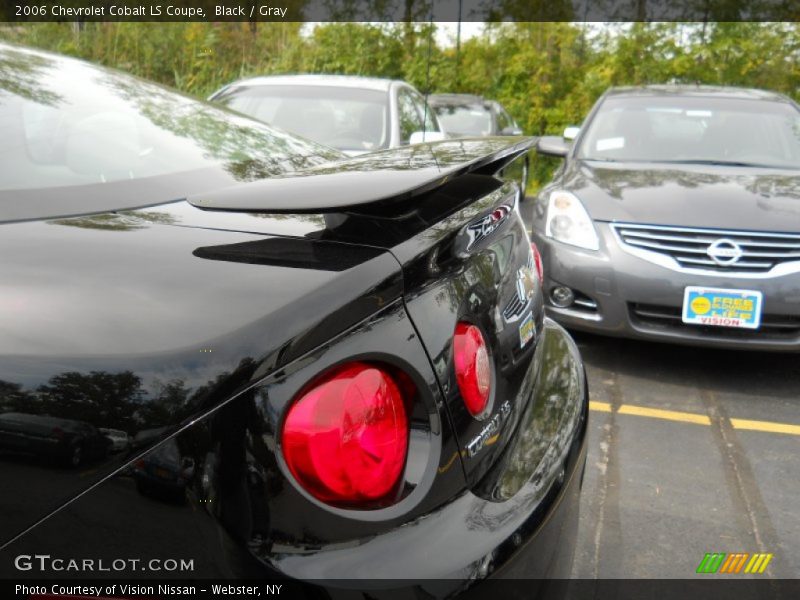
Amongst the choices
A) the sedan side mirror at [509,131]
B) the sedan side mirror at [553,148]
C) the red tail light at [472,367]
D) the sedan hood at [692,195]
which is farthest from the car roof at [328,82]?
the red tail light at [472,367]

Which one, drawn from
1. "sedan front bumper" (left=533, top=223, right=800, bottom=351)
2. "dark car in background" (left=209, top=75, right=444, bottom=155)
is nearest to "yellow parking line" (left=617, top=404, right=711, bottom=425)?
"sedan front bumper" (left=533, top=223, right=800, bottom=351)

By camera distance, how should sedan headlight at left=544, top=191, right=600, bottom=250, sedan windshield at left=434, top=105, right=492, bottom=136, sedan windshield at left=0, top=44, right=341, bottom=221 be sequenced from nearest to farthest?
sedan windshield at left=0, top=44, right=341, bottom=221, sedan headlight at left=544, top=191, right=600, bottom=250, sedan windshield at left=434, top=105, right=492, bottom=136

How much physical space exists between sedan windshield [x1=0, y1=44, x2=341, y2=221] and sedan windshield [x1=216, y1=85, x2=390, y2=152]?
3.11 meters

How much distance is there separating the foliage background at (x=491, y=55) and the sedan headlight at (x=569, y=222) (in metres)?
4.11

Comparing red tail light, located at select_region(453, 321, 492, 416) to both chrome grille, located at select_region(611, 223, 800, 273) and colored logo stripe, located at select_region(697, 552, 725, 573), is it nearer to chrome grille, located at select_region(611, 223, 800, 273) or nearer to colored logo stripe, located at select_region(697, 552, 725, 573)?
colored logo stripe, located at select_region(697, 552, 725, 573)

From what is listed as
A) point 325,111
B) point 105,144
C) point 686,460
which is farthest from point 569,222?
point 105,144

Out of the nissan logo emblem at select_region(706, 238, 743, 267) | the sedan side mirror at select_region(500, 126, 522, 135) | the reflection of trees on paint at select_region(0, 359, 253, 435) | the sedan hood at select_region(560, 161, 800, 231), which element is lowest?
the nissan logo emblem at select_region(706, 238, 743, 267)

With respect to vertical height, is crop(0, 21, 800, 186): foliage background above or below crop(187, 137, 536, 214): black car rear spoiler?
above

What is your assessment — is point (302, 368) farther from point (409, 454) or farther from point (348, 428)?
point (409, 454)

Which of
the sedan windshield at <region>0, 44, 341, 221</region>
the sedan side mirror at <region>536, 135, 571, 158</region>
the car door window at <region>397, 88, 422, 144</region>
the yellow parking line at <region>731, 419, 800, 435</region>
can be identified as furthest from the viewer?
the car door window at <region>397, 88, 422, 144</region>

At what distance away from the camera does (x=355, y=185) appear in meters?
1.18

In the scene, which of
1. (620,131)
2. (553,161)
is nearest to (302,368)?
(620,131)

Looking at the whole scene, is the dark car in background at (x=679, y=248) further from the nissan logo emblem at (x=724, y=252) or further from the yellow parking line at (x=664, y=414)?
the yellow parking line at (x=664, y=414)

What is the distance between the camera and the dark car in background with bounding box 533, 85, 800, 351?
3.34m
